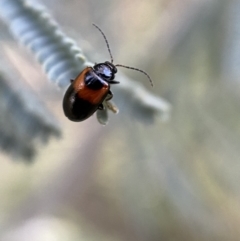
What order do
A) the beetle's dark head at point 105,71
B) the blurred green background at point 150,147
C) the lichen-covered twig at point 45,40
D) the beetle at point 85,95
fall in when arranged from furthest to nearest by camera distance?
the blurred green background at point 150,147, the beetle's dark head at point 105,71, the beetle at point 85,95, the lichen-covered twig at point 45,40

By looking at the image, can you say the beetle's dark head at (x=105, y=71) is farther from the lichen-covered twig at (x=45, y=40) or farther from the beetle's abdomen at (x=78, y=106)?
the lichen-covered twig at (x=45, y=40)

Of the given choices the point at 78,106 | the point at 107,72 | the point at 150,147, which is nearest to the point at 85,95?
the point at 78,106

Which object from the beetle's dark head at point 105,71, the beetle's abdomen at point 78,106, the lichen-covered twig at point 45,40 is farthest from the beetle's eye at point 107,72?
the lichen-covered twig at point 45,40

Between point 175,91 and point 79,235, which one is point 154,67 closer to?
point 175,91

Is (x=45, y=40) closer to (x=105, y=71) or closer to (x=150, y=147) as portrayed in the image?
(x=105, y=71)

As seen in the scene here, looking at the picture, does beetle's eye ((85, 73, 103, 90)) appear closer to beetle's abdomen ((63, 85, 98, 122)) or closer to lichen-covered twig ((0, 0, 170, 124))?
beetle's abdomen ((63, 85, 98, 122))

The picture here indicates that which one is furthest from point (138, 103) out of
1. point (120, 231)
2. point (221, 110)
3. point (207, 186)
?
point (120, 231)
